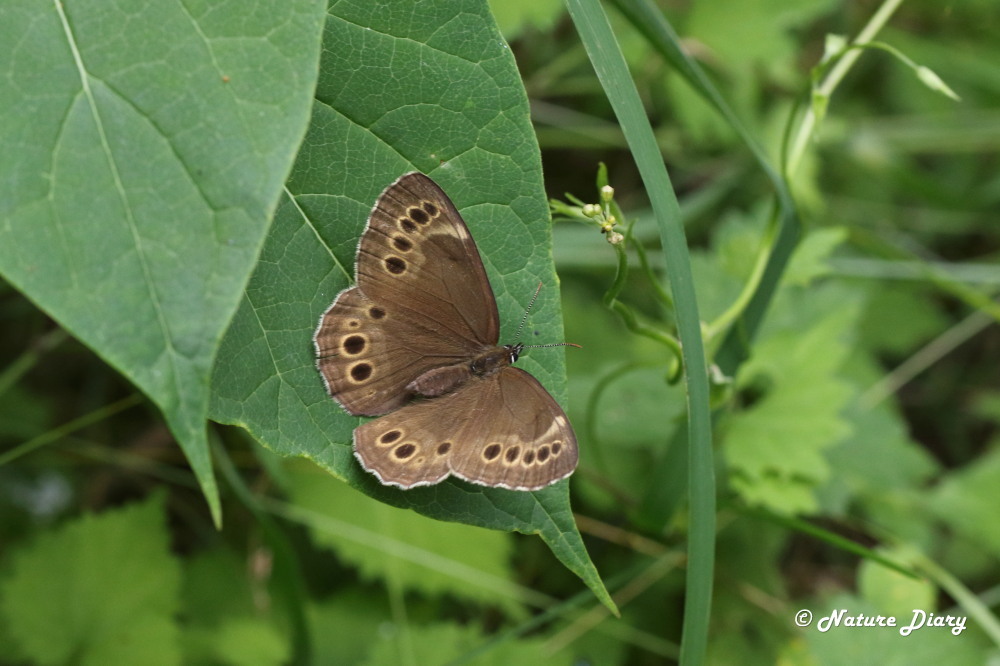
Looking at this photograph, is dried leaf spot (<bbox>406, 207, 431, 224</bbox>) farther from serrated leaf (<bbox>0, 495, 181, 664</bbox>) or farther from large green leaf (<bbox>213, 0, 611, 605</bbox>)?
serrated leaf (<bbox>0, 495, 181, 664</bbox>)

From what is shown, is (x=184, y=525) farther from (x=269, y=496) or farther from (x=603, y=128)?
(x=603, y=128)

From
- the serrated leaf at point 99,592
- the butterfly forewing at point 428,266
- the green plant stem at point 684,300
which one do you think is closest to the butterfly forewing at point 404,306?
the butterfly forewing at point 428,266

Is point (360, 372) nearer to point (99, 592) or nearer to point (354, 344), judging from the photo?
point (354, 344)

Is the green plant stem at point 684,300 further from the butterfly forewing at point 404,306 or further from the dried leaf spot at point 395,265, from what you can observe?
the dried leaf spot at point 395,265

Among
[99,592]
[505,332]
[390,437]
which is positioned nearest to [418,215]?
[505,332]

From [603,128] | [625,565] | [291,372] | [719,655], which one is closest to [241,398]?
[291,372]

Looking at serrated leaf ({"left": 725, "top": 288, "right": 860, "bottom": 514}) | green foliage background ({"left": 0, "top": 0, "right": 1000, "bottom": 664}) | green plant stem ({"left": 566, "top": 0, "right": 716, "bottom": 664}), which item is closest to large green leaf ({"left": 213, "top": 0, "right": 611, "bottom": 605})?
green foliage background ({"left": 0, "top": 0, "right": 1000, "bottom": 664})
